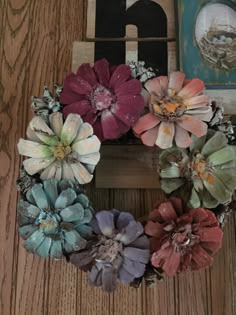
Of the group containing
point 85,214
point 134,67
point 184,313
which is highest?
point 134,67

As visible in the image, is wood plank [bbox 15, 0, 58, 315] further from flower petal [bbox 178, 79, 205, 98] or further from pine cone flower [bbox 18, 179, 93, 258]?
flower petal [bbox 178, 79, 205, 98]

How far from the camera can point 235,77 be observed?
0.75 m

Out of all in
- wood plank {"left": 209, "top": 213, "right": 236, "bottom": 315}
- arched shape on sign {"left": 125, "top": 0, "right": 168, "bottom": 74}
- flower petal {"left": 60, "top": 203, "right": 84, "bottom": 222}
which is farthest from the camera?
arched shape on sign {"left": 125, "top": 0, "right": 168, "bottom": 74}

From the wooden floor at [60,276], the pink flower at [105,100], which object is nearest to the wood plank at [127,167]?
the wooden floor at [60,276]

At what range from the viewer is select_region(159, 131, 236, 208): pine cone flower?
1.85ft

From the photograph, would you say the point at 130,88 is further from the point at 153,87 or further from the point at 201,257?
the point at 201,257

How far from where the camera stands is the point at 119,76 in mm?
578

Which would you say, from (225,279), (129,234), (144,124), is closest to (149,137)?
(144,124)

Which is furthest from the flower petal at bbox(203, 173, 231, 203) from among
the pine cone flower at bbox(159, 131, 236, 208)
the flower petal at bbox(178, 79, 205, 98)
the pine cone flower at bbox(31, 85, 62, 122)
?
the pine cone flower at bbox(31, 85, 62, 122)

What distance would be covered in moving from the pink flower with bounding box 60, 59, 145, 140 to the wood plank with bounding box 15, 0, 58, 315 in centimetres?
18

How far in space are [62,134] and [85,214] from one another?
99 millimetres

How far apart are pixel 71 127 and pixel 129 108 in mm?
74

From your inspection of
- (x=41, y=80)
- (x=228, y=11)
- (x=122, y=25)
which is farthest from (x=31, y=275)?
(x=228, y=11)

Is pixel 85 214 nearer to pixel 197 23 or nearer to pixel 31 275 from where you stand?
pixel 31 275
